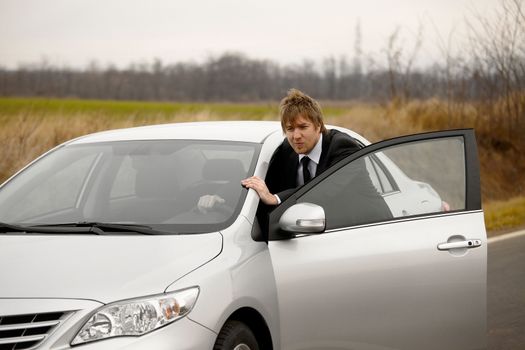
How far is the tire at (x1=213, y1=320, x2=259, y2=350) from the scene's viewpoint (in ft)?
13.7

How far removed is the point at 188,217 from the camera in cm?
489

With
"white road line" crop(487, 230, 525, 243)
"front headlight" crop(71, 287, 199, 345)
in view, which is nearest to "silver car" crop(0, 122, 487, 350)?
"front headlight" crop(71, 287, 199, 345)

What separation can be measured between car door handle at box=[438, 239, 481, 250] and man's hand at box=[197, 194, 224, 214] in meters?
1.26

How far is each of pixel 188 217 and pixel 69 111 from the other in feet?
35.2

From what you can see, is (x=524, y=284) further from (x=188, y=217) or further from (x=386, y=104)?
(x=386, y=104)

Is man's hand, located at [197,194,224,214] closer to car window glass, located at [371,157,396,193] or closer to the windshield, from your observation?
the windshield

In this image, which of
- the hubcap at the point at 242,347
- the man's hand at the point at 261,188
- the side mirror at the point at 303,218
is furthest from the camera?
the man's hand at the point at 261,188

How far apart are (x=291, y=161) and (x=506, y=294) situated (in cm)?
409

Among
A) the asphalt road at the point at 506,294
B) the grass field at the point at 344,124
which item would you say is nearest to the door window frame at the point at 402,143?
the asphalt road at the point at 506,294

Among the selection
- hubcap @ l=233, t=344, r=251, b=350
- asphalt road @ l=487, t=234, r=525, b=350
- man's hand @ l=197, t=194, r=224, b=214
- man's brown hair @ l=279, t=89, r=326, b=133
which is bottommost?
asphalt road @ l=487, t=234, r=525, b=350

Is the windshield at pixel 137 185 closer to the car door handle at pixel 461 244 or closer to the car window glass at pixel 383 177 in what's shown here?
the car window glass at pixel 383 177

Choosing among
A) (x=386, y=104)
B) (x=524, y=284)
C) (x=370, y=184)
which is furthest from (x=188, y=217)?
(x=386, y=104)

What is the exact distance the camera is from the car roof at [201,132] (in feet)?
18.2

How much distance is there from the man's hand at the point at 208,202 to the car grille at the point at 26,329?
4.18ft
